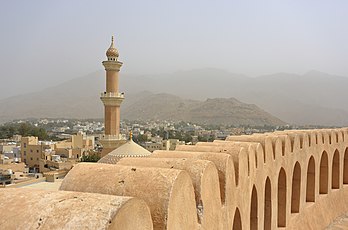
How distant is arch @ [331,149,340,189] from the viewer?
10.8 meters

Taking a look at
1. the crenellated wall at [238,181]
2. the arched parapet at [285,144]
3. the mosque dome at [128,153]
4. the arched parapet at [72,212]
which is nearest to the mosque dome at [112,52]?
the mosque dome at [128,153]

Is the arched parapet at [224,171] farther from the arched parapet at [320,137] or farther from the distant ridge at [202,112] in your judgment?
the distant ridge at [202,112]

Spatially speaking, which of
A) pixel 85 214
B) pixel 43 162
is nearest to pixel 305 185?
pixel 85 214

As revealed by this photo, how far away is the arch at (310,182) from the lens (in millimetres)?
9188

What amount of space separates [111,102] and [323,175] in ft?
49.8

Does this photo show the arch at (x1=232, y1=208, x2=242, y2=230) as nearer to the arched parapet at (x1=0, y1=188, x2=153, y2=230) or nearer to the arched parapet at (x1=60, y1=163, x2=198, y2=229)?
the arched parapet at (x1=60, y1=163, x2=198, y2=229)

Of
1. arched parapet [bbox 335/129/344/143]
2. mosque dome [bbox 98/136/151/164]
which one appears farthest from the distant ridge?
arched parapet [bbox 335/129/344/143]

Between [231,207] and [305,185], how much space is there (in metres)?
4.93

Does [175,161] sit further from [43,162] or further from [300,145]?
[43,162]

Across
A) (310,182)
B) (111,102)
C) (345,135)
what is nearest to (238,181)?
(310,182)

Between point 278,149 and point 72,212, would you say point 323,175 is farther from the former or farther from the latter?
point 72,212

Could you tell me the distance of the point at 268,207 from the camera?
6.82m

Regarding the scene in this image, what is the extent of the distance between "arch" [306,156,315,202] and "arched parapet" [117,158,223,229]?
5967 mm

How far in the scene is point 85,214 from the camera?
81.5 inches
